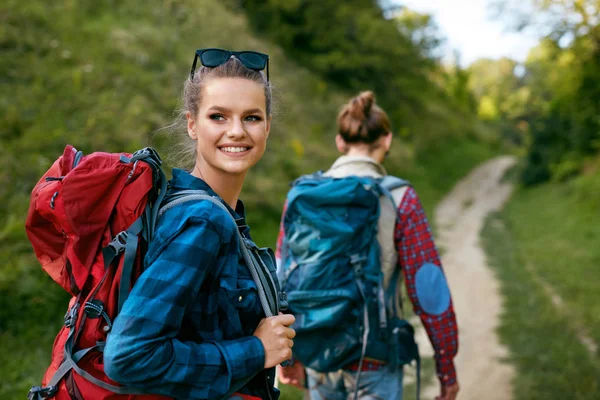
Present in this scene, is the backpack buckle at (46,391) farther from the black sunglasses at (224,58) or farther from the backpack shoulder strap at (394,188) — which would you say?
the backpack shoulder strap at (394,188)

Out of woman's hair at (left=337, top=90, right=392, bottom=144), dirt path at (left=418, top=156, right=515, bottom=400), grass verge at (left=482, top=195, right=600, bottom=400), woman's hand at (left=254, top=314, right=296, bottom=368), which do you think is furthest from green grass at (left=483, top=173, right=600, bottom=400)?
woman's hand at (left=254, top=314, right=296, bottom=368)

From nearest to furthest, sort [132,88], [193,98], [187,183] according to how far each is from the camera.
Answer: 1. [187,183]
2. [193,98]
3. [132,88]

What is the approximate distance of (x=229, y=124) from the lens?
1.62 meters

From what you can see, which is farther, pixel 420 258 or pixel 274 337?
pixel 420 258

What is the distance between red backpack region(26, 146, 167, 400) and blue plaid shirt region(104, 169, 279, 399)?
61 millimetres

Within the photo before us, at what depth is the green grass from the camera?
5.40 metres

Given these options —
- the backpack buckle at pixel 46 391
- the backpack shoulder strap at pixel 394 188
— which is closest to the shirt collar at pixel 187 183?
the backpack buckle at pixel 46 391

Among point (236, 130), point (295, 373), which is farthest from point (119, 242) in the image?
point (295, 373)

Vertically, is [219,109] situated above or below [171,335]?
above

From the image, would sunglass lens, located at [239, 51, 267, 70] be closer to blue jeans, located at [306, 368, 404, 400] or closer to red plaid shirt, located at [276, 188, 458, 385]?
red plaid shirt, located at [276, 188, 458, 385]

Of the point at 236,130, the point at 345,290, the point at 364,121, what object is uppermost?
the point at 364,121

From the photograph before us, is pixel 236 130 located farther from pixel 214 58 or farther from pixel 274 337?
pixel 274 337

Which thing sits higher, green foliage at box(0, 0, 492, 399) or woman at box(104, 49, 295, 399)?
green foliage at box(0, 0, 492, 399)

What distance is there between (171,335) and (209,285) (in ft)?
0.56
